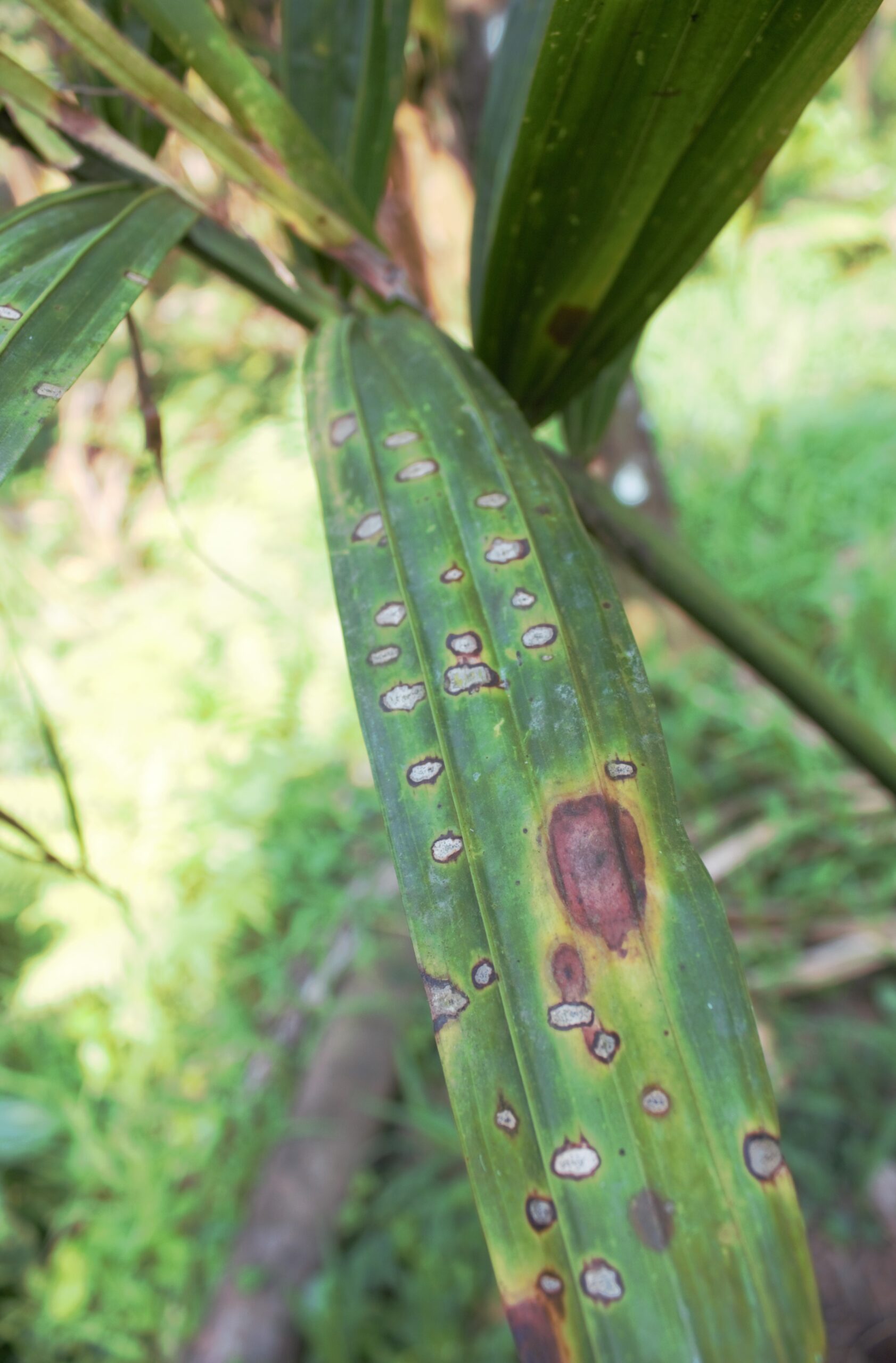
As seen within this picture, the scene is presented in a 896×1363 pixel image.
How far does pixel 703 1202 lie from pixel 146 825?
1620mm

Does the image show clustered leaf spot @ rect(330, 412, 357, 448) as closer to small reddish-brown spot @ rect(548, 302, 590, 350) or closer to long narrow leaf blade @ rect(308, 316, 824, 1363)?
long narrow leaf blade @ rect(308, 316, 824, 1363)

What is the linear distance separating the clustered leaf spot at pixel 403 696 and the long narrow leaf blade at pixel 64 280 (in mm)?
169

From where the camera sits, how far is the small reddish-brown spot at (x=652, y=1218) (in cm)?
25

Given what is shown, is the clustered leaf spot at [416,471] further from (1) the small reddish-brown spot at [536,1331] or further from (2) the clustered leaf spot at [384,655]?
(1) the small reddish-brown spot at [536,1331]

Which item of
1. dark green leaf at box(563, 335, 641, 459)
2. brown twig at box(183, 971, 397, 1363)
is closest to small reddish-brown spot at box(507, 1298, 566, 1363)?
dark green leaf at box(563, 335, 641, 459)

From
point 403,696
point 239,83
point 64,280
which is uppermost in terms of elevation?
point 239,83

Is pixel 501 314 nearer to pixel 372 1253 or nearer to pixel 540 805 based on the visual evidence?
pixel 540 805

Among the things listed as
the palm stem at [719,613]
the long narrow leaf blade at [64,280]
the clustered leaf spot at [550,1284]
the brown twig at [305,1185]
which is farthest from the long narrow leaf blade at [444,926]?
the brown twig at [305,1185]

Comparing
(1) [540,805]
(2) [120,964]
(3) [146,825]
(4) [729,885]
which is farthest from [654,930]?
(3) [146,825]

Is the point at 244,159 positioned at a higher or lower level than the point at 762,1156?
higher

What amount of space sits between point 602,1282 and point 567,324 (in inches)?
19.0

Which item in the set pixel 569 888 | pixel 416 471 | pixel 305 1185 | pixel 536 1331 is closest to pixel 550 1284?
pixel 536 1331

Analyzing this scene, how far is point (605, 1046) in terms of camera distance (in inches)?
10.8

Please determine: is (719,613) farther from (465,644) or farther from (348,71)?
(348,71)
